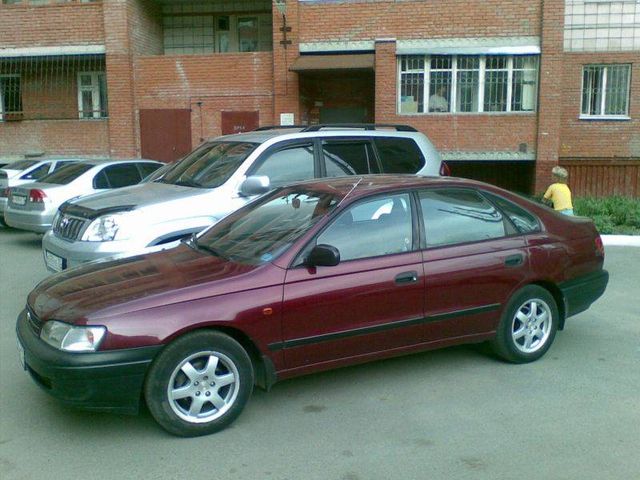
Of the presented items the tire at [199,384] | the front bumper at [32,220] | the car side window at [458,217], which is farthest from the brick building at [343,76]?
the tire at [199,384]

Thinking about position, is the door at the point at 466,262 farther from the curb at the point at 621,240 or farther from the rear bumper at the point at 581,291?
the curb at the point at 621,240

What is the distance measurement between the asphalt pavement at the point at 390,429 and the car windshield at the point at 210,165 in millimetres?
2683

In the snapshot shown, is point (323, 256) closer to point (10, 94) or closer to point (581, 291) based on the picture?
point (581, 291)

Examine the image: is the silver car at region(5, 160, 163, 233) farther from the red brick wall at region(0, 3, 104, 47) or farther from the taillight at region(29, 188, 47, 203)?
the red brick wall at region(0, 3, 104, 47)

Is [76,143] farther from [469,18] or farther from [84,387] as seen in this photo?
[84,387]

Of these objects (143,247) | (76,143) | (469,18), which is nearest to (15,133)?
(76,143)

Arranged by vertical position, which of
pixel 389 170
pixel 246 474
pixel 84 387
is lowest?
pixel 246 474

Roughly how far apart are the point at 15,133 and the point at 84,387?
675 inches

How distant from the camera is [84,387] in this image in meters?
4.11

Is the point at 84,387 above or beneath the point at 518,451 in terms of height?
above

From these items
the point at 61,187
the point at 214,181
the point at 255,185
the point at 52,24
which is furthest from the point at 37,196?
the point at 52,24

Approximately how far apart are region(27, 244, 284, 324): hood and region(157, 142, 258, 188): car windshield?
2498 mm

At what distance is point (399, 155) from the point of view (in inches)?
325

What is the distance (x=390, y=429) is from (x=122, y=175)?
8.85 m
